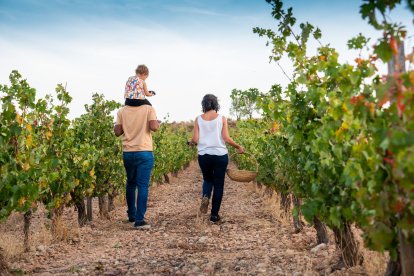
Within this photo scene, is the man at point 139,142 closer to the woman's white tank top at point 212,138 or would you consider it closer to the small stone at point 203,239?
the woman's white tank top at point 212,138

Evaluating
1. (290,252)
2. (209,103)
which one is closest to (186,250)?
(290,252)

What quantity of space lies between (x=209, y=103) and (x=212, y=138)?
53cm

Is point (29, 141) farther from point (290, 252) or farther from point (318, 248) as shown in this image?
point (318, 248)

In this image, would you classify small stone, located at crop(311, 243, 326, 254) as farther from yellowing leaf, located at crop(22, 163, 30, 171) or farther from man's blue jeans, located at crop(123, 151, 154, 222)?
yellowing leaf, located at crop(22, 163, 30, 171)

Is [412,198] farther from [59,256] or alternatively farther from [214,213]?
[214,213]

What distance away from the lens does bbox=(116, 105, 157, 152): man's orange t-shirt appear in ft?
22.2

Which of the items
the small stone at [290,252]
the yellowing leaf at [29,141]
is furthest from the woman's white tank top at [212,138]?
the yellowing leaf at [29,141]

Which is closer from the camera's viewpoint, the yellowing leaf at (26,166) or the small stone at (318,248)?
the yellowing leaf at (26,166)

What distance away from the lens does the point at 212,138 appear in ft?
22.9

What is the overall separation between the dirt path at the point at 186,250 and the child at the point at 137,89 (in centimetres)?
181

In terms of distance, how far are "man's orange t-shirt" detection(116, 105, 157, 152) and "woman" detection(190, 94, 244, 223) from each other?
74 centimetres

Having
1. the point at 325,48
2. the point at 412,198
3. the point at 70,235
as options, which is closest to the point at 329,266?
the point at 325,48

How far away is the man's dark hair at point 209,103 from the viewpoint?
7.11 meters

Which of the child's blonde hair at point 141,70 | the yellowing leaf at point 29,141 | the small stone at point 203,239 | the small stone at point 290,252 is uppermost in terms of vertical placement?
the child's blonde hair at point 141,70
